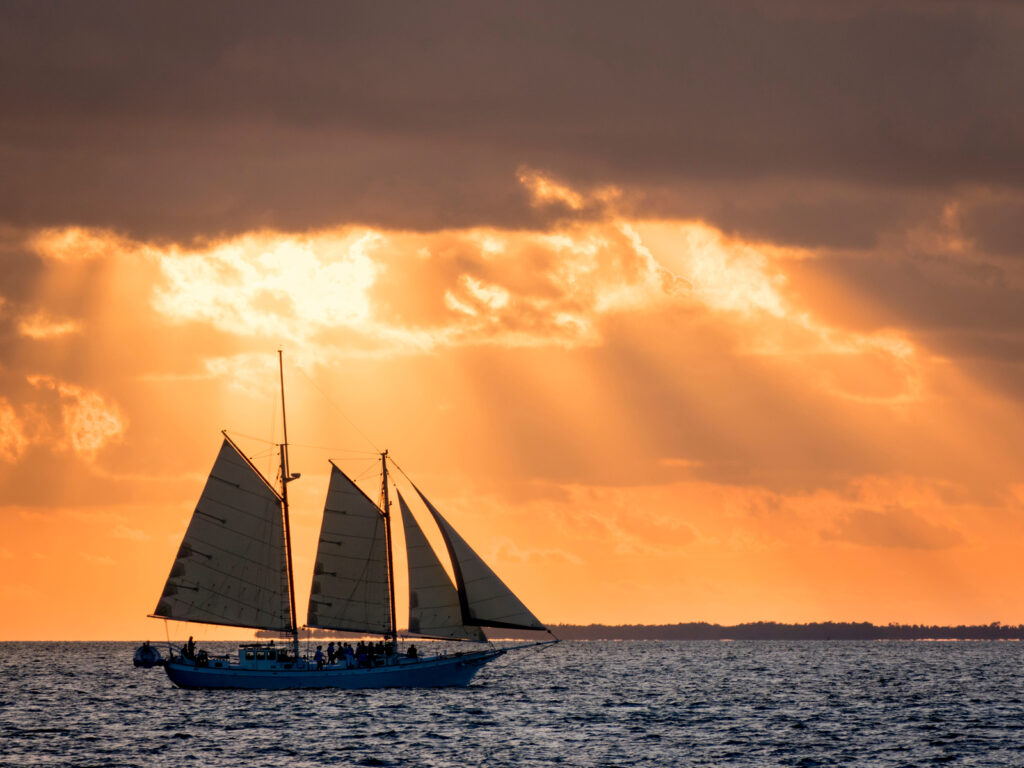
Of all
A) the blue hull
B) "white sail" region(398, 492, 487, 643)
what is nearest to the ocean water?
the blue hull

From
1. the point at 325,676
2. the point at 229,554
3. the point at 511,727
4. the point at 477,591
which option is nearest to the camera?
the point at 511,727

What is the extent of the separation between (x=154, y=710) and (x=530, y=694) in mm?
38728

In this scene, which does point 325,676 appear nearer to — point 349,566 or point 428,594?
point 349,566

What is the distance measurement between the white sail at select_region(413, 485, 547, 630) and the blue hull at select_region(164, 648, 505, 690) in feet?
33.9

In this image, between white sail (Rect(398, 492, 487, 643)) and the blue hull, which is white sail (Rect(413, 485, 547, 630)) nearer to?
white sail (Rect(398, 492, 487, 643))

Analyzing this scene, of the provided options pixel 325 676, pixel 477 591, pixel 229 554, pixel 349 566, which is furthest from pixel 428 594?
pixel 229 554

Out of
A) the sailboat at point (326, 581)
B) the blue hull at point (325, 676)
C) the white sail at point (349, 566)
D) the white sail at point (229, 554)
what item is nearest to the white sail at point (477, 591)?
the sailboat at point (326, 581)

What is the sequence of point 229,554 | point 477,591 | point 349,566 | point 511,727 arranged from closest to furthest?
1. point 511,727
2. point 477,591
3. point 229,554
4. point 349,566

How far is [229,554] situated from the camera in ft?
389

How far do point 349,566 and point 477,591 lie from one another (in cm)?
1050

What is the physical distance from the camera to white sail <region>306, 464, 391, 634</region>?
119m

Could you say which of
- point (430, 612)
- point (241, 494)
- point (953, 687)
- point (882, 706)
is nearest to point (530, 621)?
point (430, 612)

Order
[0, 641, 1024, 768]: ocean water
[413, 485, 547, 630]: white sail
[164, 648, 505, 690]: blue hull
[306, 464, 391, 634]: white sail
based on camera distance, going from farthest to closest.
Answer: [164, 648, 505, 690]: blue hull → [306, 464, 391, 634]: white sail → [413, 485, 547, 630]: white sail → [0, 641, 1024, 768]: ocean water

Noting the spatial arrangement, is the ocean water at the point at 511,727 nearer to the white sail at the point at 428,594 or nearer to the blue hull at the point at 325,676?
the blue hull at the point at 325,676
